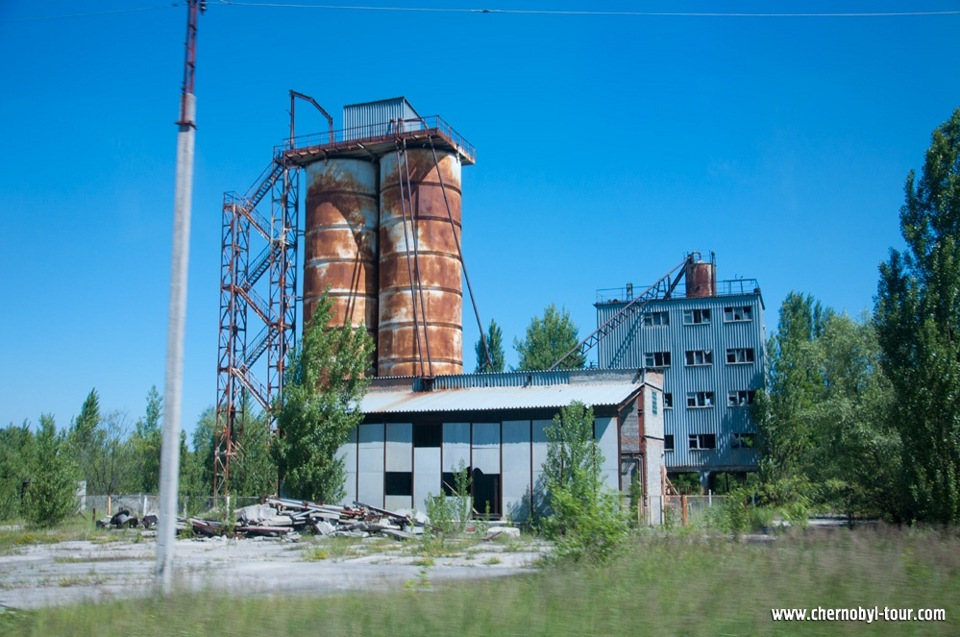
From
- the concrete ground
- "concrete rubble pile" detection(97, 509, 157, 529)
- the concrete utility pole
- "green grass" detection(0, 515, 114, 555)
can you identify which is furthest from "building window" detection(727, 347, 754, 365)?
the concrete utility pole

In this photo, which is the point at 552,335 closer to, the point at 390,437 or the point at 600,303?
the point at 600,303

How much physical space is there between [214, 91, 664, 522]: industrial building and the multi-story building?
51.4 feet

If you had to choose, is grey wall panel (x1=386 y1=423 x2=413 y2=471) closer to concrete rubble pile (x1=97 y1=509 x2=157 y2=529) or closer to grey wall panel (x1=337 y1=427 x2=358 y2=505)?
grey wall panel (x1=337 y1=427 x2=358 y2=505)

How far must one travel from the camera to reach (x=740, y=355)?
51.1m

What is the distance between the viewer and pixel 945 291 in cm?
2530

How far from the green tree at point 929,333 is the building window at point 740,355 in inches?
947

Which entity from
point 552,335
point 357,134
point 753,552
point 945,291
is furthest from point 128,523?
point 552,335

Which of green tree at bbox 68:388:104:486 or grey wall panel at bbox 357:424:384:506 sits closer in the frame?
grey wall panel at bbox 357:424:384:506

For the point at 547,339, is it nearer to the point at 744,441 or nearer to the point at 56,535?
the point at 744,441

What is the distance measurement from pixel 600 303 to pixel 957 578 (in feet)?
149

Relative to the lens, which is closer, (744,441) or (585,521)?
(585,521)

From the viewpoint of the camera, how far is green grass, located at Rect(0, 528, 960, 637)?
8.32 m

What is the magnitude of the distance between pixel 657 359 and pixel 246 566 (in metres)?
37.7

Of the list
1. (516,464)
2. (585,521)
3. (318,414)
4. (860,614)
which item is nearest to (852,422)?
(516,464)
